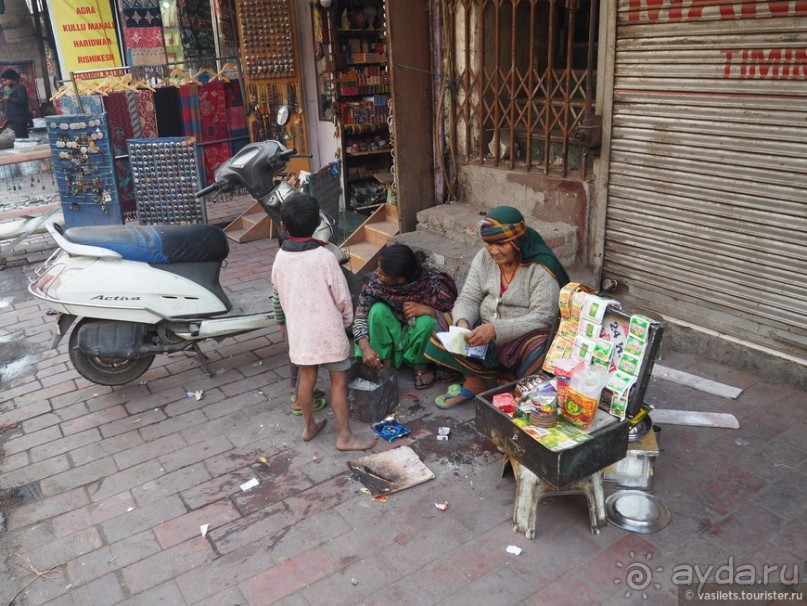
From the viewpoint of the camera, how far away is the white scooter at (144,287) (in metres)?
4.54

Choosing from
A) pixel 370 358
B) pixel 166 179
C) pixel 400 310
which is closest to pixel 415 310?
pixel 400 310

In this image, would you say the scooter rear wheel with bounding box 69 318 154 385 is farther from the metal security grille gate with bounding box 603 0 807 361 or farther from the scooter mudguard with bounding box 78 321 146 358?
the metal security grille gate with bounding box 603 0 807 361

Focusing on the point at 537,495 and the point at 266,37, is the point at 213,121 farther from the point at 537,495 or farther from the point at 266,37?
the point at 537,495

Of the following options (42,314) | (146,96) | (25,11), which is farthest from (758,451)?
(25,11)

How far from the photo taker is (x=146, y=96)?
29.5 ft

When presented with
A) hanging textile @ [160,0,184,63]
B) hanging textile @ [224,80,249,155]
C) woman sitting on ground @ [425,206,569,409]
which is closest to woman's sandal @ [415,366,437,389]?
woman sitting on ground @ [425,206,569,409]

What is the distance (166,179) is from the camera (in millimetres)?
7703

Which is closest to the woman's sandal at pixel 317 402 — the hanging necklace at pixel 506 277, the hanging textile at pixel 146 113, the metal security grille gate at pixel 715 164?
Answer: the hanging necklace at pixel 506 277

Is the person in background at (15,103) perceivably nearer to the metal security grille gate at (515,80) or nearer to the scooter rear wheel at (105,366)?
the metal security grille gate at (515,80)

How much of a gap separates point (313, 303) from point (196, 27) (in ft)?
30.9

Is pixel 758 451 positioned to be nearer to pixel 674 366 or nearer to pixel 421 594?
pixel 674 366

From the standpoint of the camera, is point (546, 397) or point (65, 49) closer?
point (546, 397)

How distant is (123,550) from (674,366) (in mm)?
3652

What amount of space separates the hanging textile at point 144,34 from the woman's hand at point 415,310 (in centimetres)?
888
